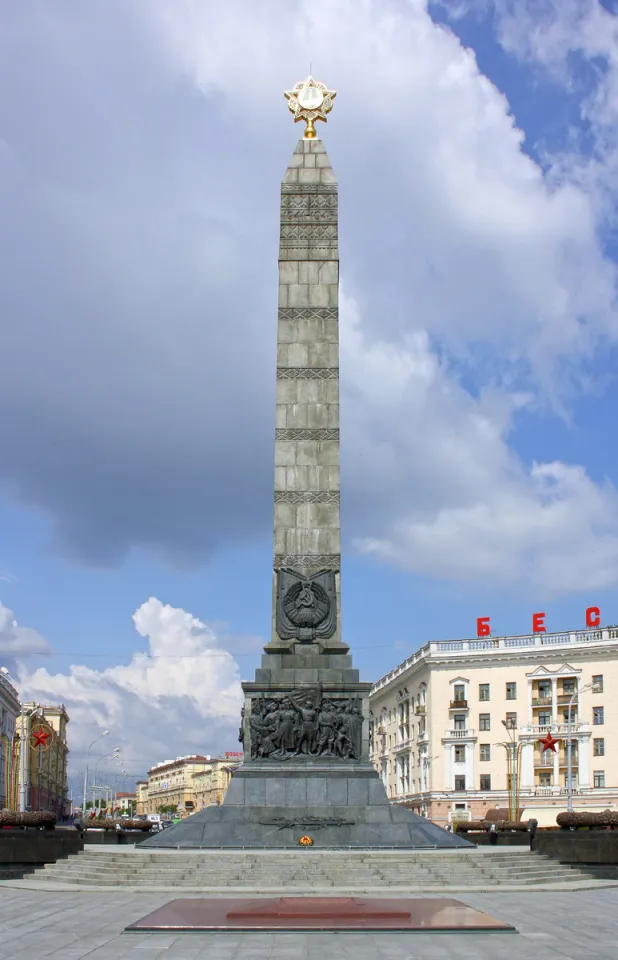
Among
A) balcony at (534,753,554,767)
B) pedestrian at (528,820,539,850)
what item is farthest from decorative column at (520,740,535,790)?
pedestrian at (528,820,539,850)

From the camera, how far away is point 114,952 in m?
11.1

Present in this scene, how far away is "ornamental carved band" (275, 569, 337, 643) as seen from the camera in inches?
978

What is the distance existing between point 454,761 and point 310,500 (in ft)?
134

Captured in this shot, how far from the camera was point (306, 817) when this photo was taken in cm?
2239

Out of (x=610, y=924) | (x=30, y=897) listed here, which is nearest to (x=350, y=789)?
(x=30, y=897)

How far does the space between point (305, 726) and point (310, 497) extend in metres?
5.68

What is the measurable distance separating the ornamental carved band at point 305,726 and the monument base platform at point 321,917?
8.45 metres

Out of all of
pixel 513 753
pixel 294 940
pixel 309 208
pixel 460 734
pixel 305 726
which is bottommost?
pixel 513 753

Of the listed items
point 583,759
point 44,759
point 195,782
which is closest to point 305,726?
point 583,759

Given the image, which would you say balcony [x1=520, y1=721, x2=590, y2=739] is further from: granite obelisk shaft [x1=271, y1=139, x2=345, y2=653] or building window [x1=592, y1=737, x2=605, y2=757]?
granite obelisk shaft [x1=271, y1=139, x2=345, y2=653]

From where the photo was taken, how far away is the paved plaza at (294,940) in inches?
434

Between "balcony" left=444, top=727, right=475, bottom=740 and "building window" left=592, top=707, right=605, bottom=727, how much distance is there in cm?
718

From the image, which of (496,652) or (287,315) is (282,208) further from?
(496,652)

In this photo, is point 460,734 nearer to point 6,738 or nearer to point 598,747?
point 598,747
